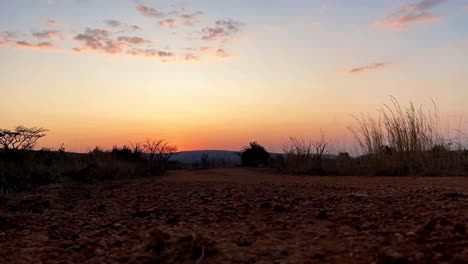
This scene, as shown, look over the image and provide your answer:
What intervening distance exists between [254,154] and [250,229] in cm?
1713

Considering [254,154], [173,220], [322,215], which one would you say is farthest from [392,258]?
[254,154]

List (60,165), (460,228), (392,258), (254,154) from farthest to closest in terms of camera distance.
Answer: (254,154) < (60,165) < (460,228) < (392,258)

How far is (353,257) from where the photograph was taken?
3.04 m

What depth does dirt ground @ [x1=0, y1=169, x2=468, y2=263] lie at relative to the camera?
10.5ft

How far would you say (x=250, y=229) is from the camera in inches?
163

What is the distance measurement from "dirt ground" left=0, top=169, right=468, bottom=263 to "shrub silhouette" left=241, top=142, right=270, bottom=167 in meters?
13.9

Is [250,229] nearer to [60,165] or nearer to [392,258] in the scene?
[392,258]

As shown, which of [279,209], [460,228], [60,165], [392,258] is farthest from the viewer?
[60,165]

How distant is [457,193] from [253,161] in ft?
50.7

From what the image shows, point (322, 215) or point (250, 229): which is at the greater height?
point (322, 215)

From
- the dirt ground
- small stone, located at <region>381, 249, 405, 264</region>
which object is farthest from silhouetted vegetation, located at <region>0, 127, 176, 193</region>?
small stone, located at <region>381, 249, 405, 264</region>

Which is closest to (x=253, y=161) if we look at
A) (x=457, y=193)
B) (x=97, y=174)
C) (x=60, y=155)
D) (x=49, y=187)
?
(x=60, y=155)

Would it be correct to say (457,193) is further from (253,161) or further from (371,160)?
(253,161)

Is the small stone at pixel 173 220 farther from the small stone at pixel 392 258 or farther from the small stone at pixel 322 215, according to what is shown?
the small stone at pixel 392 258
